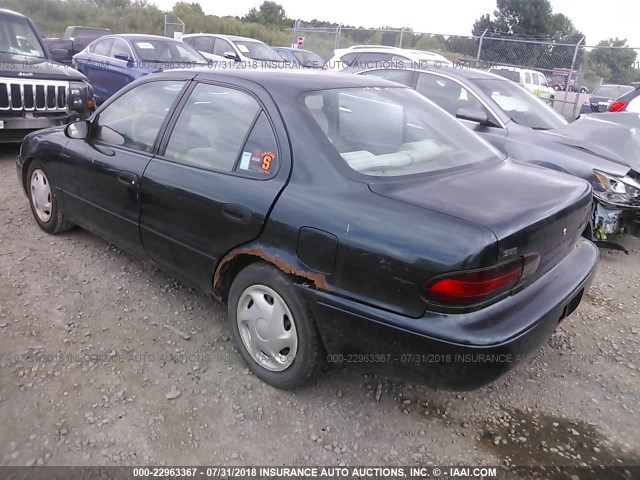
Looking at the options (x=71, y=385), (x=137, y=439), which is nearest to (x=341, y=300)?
(x=137, y=439)

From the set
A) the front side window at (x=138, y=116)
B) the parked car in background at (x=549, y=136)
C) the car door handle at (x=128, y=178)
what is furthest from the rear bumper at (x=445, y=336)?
the parked car in background at (x=549, y=136)

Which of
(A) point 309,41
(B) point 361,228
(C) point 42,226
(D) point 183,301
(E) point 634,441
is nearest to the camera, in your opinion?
(B) point 361,228

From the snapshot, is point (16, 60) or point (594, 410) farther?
point (16, 60)

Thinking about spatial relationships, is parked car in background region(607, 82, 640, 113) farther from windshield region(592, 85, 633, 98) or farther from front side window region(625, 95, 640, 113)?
windshield region(592, 85, 633, 98)

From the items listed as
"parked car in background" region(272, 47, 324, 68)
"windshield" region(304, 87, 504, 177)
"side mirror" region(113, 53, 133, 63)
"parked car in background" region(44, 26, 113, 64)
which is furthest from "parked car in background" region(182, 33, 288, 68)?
"windshield" region(304, 87, 504, 177)

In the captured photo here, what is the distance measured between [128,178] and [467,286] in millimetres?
2293

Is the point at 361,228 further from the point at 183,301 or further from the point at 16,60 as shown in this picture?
the point at 16,60

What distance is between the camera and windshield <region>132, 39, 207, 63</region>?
9464 mm

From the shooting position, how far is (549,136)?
16.9ft

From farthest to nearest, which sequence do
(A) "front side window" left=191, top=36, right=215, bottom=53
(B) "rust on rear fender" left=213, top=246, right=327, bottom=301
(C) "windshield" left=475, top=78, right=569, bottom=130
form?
(A) "front side window" left=191, top=36, right=215, bottom=53 < (C) "windshield" left=475, top=78, right=569, bottom=130 < (B) "rust on rear fender" left=213, top=246, right=327, bottom=301

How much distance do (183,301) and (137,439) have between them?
131 centimetres

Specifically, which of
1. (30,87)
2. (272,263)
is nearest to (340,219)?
(272,263)

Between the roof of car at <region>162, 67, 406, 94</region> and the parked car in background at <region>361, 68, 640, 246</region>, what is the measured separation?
2185 mm

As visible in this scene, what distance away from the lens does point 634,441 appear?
2553mm
